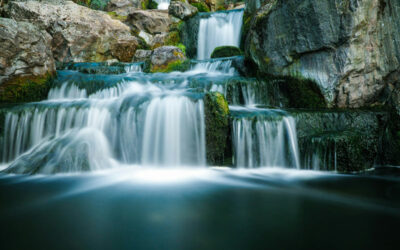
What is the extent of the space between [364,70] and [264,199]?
506cm

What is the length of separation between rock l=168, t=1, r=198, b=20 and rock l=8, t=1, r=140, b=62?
3.32m

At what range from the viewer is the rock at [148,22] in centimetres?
1555

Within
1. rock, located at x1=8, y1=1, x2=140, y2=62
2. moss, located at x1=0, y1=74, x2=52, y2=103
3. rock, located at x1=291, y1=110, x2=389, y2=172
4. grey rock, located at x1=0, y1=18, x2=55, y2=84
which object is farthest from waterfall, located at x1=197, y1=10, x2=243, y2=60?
rock, located at x1=291, y1=110, x2=389, y2=172

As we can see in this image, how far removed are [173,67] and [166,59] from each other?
1.57ft

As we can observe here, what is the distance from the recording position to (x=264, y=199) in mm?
3107

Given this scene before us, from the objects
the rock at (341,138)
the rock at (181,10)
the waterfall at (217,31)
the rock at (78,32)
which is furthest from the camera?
the rock at (181,10)

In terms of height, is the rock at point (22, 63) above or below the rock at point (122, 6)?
below

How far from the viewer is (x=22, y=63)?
6641mm

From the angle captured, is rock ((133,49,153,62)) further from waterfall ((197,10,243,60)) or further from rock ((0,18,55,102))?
rock ((0,18,55,102))

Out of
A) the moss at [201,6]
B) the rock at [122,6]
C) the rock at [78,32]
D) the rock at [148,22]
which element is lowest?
the rock at [78,32]

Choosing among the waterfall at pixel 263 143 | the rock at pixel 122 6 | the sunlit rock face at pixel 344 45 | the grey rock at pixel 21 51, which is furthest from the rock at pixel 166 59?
the rock at pixel 122 6

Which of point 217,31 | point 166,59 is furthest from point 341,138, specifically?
point 217,31

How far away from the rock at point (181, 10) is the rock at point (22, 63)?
9658 millimetres

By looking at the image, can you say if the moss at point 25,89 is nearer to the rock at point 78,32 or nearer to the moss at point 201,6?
the rock at point 78,32
